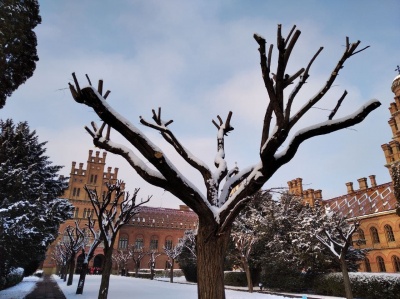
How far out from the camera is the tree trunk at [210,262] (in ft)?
12.6

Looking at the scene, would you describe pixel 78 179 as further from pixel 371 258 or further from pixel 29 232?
pixel 371 258

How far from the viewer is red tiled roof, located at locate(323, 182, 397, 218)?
3441 centimetres

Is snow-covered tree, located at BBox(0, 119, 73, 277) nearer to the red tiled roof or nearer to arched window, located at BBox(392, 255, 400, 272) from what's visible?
the red tiled roof

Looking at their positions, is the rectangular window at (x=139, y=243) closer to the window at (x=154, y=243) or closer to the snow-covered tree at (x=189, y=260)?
the window at (x=154, y=243)

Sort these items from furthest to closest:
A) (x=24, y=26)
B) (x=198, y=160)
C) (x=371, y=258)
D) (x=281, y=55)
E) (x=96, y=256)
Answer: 1. (x=96, y=256)
2. (x=371, y=258)
3. (x=24, y=26)
4. (x=198, y=160)
5. (x=281, y=55)

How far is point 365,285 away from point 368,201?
27.7m

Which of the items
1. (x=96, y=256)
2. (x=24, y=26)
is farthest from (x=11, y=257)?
(x=96, y=256)

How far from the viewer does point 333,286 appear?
53.4 ft

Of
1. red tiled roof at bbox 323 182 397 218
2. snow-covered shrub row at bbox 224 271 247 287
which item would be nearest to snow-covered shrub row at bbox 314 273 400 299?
snow-covered shrub row at bbox 224 271 247 287

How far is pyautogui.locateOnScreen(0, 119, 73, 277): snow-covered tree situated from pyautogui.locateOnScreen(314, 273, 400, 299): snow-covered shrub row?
16855 mm

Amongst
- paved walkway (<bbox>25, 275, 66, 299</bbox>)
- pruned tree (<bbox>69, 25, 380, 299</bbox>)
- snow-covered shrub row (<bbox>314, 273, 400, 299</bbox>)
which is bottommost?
paved walkway (<bbox>25, 275, 66, 299</bbox>)

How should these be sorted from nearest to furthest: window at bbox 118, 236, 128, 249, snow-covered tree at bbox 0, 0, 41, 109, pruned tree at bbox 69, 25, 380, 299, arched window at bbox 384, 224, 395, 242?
1. pruned tree at bbox 69, 25, 380, 299
2. snow-covered tree at bbox 0, 0, 41, 109
3. arched window at bbox 384, 224, 395, 242
4. window at bbox 118, 236, 128, 249

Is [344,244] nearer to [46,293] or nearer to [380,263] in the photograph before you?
[46,293]

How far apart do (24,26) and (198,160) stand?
27.1 ft
